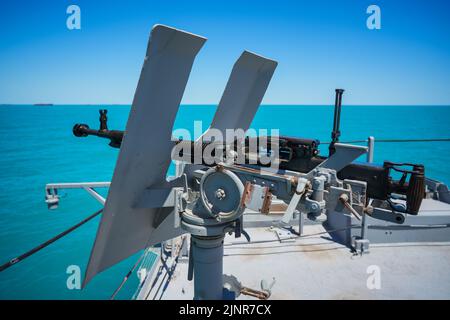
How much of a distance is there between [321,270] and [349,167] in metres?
3.85

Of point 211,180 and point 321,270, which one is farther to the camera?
point 321,270

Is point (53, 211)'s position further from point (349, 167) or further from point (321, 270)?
point (349, 167)

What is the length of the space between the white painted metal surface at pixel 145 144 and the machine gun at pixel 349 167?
1.08 ft

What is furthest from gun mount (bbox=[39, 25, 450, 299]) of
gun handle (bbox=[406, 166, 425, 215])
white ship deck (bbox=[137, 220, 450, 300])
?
white ship deck (bbox=[137, 220, 450, 300])

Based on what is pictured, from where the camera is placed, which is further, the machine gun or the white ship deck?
the white ship deck

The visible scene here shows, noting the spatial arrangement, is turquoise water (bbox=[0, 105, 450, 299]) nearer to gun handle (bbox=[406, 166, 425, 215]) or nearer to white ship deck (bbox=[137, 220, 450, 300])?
white ship deck (bbox=[137, 220, 450, 300])

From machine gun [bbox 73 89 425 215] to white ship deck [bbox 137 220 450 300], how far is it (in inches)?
119

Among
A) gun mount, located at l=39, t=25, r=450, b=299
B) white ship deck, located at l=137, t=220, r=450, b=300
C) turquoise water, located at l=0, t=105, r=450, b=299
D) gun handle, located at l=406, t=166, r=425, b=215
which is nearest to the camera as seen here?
gun handle, located at l=406, t=166, r=425, b=215

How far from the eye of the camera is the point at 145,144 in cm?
261

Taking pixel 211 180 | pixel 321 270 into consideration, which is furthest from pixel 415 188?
pixel 321 270

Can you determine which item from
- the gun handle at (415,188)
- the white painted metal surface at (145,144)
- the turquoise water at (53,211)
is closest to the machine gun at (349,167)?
the gun handle at (415,188)

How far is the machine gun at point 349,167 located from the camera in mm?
2266

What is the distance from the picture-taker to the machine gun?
2.27m

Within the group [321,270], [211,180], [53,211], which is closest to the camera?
[211,180]
